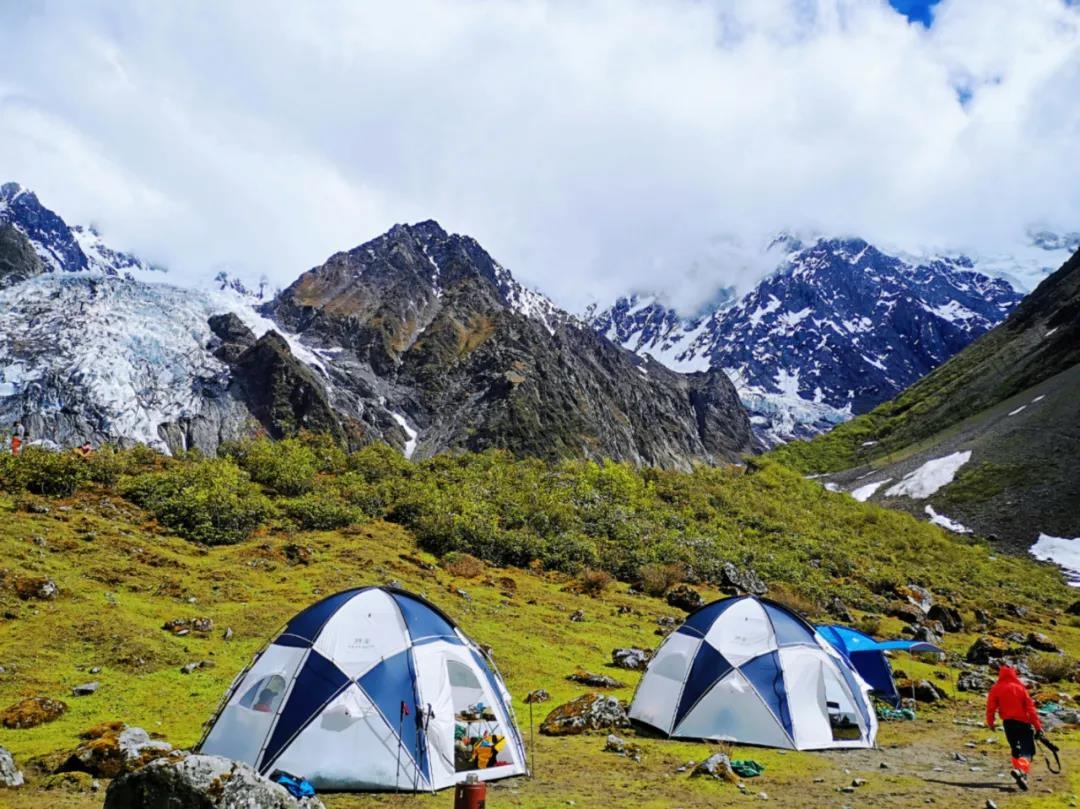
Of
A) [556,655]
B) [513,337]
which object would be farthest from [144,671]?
[513,337]

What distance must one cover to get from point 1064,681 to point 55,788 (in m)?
31.0

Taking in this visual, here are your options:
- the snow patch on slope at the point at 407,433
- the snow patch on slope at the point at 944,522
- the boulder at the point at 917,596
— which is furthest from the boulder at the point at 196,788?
the snow patch on slope at the point at 407,433

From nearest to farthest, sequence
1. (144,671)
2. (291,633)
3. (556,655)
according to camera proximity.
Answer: (291,633), (144,671), (556,655)

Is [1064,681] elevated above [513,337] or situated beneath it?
situated beneath

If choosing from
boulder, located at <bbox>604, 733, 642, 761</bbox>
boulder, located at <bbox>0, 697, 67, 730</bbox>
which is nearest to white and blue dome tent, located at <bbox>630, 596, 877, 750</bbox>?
boulder, located at <bbox>604, 733, 642, 761</bbox>

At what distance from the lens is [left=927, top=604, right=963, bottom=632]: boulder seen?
35.7 m

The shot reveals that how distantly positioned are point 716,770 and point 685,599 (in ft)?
65.6

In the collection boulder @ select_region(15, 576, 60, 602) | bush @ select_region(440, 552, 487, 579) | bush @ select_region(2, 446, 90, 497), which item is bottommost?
boulder @ select_region(15, 576, 60, 602)

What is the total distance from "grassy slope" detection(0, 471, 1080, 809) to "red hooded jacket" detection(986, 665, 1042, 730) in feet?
3.77

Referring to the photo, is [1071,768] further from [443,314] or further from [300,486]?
[443,314]

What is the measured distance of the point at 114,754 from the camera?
10305 mm

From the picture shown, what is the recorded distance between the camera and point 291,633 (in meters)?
12.3

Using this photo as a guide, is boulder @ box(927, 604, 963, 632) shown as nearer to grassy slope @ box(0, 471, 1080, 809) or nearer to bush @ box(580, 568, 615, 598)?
grassy slope @ box(0, 471, 1080, 809)

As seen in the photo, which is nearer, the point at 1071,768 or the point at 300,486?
the point at 1071,768
